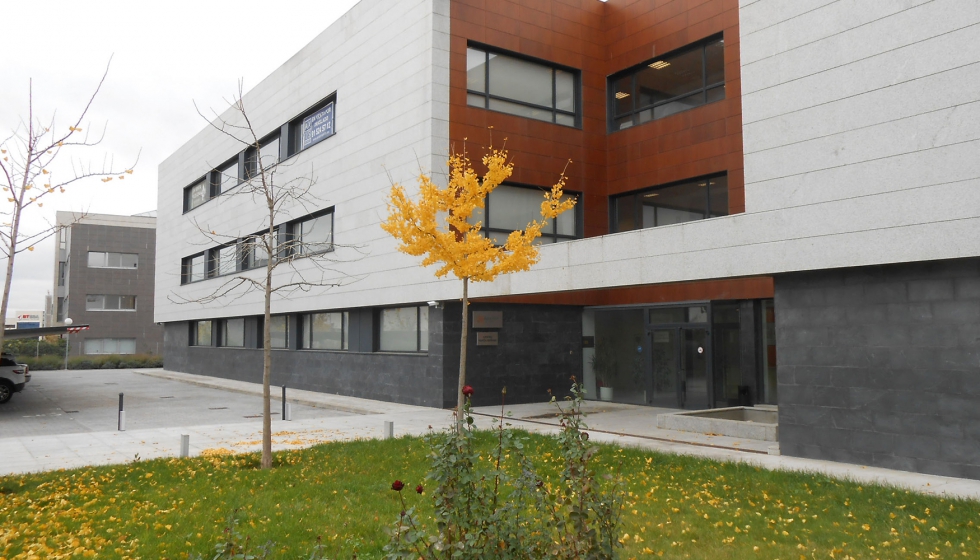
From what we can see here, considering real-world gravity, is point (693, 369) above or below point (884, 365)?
below

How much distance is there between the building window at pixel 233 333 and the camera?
34281mm

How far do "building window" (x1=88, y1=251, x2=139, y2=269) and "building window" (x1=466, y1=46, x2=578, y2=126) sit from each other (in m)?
48.5

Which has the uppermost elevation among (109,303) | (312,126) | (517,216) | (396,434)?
(312,126)

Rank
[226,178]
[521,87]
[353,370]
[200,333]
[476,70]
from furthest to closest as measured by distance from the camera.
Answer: [200,333]
[226,178]
[353,370]
[521,87]
[476,70]

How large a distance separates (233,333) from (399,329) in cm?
1626

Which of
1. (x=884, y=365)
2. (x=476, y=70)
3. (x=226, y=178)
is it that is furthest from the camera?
(x=226, y=178)

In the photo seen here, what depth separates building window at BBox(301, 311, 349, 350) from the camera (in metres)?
25.5

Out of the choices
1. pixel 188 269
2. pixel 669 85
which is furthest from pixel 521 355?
pixel 188 269

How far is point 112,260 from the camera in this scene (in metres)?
58.6

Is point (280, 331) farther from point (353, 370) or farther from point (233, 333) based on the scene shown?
point (353, 370)

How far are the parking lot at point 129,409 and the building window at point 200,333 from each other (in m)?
6.85

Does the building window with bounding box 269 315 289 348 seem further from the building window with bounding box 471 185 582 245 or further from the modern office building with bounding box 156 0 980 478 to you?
the building window with bounding box 471 185 582 245

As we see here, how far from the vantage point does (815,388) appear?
1145cm

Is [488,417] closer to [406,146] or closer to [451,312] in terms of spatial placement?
[451,312]
